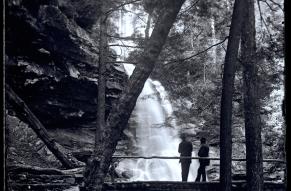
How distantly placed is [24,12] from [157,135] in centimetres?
1266

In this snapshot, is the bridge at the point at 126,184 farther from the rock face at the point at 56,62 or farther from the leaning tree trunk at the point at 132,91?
the rock face at the point at 56,62

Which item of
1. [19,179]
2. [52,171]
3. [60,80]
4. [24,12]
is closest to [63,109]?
[60,80]

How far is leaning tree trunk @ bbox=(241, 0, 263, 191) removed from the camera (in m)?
10.4

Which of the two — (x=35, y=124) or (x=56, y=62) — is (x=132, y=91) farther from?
(x=56, y=62)

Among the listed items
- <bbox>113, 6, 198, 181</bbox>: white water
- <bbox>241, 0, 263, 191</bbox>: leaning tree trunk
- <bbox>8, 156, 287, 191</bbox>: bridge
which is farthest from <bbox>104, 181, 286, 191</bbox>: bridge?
<bbox>113, 6, 198, 181</bbox>: white water

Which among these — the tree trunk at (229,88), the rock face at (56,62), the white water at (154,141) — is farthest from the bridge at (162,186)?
the rock face at (56,62)

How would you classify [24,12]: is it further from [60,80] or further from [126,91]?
[126,91]

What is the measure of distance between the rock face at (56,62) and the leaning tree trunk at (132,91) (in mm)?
7623

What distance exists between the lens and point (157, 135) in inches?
940

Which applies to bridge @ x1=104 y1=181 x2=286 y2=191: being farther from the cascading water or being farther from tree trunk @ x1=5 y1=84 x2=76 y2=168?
the cascading water

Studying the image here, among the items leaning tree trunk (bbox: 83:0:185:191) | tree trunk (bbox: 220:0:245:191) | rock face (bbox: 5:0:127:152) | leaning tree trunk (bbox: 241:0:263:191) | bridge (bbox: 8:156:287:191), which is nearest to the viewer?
leaning tree trunk (bbox: 83:0:185:191)

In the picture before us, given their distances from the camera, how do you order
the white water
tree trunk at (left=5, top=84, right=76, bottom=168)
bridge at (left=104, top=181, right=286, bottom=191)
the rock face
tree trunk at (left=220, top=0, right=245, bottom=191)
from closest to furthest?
1. tree trunk at (left=220, top=0, right=245, bottom=191)
2. bridge at (left=104, top=181, right=286, bottom=191)
3. tree trunk at (left=5, top=84, right=76, bottom=168)
4. the rock face
5. the white water

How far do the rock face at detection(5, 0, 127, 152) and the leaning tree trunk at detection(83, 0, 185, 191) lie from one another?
25.0ft

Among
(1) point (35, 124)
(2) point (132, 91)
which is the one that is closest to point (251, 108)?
(2) point (132, 91)
